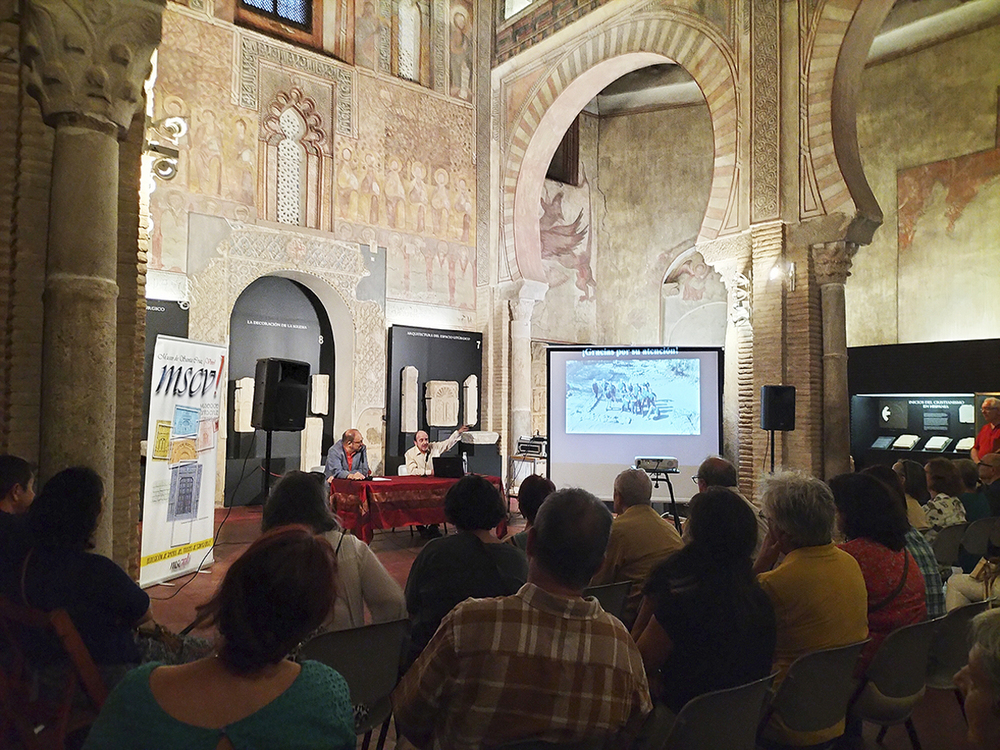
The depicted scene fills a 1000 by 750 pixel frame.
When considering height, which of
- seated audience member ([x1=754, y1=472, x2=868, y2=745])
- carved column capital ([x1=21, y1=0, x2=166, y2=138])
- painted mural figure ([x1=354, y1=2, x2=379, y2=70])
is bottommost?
seated audience member ([x1=754, y1=472, x2=868, y2=745])

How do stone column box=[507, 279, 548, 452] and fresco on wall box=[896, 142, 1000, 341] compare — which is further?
stone column box=[507, 279, 548, 452]

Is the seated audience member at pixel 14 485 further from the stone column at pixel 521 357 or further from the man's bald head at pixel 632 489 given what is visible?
the stone column at pixel 521 357

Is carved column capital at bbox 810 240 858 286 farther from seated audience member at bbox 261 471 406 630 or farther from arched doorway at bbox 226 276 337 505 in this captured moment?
arched doorway at bbox 226 276 337 505

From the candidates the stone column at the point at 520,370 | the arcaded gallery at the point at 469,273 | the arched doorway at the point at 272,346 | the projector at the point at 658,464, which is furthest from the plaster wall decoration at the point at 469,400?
the projector at the point at 658,464

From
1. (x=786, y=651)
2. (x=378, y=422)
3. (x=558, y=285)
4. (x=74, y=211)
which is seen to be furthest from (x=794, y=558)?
(x=558, y=285)

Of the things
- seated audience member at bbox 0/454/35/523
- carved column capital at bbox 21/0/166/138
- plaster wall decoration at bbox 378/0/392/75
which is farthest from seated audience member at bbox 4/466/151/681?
plaster wall decoration at bbox 378/0/392/75

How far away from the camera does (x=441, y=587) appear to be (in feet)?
9.20

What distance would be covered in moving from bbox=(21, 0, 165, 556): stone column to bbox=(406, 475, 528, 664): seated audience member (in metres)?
1.66

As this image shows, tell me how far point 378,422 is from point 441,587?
9.54 m

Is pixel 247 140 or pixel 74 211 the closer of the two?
pixel 74 211

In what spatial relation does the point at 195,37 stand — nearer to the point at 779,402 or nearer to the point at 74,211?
the point at 74,211

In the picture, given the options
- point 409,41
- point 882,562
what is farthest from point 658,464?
point 409,41

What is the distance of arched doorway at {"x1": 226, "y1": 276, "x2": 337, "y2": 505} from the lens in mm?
11102

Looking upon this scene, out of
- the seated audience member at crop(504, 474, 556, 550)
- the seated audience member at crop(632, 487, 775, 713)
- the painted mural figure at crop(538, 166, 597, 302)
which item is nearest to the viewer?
the seated audience member at crop(632, 487, 775, 713)
